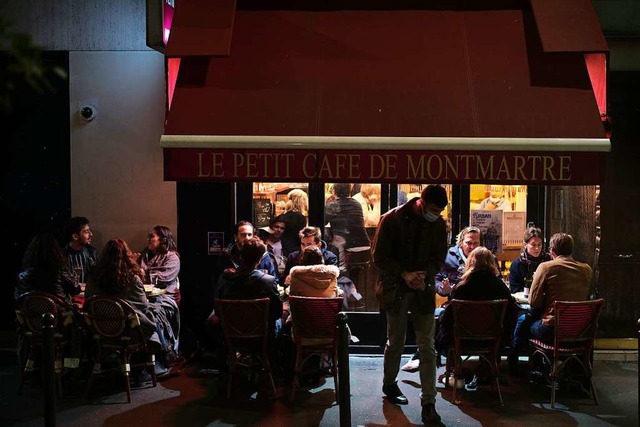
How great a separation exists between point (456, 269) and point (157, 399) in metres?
3.53

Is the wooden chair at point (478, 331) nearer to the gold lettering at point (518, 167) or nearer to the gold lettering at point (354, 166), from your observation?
the gold lettering at point (518, 167)

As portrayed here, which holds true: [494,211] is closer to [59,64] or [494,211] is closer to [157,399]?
[157,399]

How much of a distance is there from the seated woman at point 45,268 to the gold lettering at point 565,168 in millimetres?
4868

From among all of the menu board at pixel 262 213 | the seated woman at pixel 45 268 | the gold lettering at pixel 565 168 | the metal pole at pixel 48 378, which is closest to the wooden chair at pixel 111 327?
Result: the seated woman at pixel 45 268

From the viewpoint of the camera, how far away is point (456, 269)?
8766 mm

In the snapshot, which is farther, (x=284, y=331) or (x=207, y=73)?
(x=284, y=331)

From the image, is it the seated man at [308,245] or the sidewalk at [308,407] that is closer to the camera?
the sidewalk at [308,407]

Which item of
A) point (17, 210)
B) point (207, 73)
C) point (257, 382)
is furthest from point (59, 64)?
point (257, 382)

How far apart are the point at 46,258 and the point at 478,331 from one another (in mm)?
4289

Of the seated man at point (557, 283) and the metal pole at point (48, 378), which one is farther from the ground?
the seated man at point (557, 283)

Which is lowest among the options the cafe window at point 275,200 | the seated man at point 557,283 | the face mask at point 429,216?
the seated man at point 557,283

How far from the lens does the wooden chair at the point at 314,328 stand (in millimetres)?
7301

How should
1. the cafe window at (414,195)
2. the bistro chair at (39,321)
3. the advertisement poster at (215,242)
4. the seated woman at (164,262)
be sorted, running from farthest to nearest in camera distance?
the cafe window at (414,195)
the advertisement poster at (215,242)
the seated woman at (164,262)
the bistro chair at (39,321)

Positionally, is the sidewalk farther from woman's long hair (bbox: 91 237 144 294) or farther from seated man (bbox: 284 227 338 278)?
seated man (bbox: 284 227 338 278)
